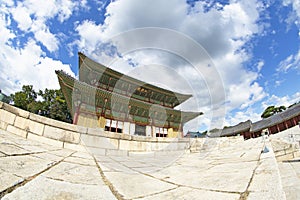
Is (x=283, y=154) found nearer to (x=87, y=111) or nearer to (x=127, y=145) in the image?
(x=127, y=145)

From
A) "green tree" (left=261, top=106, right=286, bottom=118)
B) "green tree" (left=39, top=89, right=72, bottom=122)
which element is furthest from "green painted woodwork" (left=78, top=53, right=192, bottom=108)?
"green tree" (left=261, top=106, right=286, bottom=118)

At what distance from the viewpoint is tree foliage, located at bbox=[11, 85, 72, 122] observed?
88.6 ft

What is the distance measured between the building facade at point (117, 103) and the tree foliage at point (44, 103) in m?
14.1

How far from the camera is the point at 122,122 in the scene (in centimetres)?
1438

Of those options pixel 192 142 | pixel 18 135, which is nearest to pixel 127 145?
pixel 18 135

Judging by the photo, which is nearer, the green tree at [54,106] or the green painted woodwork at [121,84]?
the green painted woodwork at [121,84]

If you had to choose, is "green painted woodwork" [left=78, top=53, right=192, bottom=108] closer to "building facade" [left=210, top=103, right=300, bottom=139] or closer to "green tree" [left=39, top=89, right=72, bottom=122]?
"building facade" [left=210, top=103, right=300, bottom=139]

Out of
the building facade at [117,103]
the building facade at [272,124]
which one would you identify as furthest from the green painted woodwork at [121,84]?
the building facade at [272,124]

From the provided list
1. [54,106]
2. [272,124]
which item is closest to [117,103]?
[54,106]

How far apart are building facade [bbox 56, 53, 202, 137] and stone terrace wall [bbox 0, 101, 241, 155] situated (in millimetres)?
8076

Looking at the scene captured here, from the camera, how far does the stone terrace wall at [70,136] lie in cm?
308

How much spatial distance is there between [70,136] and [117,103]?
409 inches

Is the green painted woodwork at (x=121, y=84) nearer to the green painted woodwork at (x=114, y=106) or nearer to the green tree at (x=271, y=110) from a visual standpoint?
the green painted woodwork at (x=114, y=106)

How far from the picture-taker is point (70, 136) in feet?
12.2
